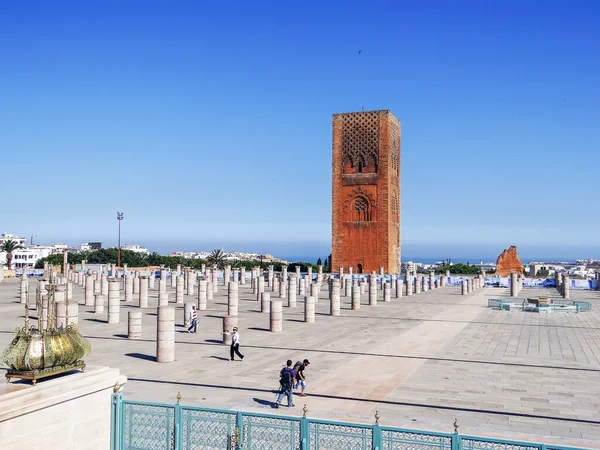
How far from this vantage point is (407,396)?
10625 millimetres

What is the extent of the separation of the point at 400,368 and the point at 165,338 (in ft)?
17.3

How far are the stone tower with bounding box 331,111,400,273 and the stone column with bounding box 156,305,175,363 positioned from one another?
4112 centimetres

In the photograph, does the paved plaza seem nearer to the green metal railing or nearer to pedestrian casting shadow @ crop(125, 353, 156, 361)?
pedestrian casting shadow @ crop(125, 353, 156, 361)

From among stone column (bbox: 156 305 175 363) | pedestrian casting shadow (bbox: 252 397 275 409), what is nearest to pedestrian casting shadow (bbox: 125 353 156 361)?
stone column (bbox: 156 305 175 363)

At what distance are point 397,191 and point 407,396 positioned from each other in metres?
48.8

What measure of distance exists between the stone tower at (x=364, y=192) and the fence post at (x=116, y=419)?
160 feet

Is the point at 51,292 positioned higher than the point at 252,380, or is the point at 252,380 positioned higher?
the point at 51,292

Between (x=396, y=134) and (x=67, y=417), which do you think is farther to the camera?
(x=396, y=134)

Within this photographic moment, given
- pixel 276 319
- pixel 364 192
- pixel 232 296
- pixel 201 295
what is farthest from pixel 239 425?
pixel 364 192

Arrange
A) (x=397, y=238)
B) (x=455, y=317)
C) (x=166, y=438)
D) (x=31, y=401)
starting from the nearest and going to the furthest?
(x=31, y=401) < (x=166, y=438) < (x=455, y=317) < (x=397, y=238)

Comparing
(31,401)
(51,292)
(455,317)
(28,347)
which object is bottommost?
(455,317)

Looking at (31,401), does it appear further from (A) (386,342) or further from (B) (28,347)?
(A) (386,342)

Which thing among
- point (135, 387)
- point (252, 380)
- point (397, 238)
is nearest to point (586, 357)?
point (252, 380)

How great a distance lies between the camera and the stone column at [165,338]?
13.8 metres
